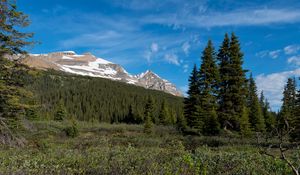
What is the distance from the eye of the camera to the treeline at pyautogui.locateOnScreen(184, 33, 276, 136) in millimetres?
30344

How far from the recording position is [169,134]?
2900 centimetres

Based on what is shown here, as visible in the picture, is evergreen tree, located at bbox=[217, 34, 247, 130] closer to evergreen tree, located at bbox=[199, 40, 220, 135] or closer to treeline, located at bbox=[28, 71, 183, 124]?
evergreen tree, located at bbox=[199, 40, 220, 135]

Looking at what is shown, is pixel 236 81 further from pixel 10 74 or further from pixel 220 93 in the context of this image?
pixel 10 74

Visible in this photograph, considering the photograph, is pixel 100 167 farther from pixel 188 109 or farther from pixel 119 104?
pixel 119 104

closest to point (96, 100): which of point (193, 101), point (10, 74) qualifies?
point (193, 101)

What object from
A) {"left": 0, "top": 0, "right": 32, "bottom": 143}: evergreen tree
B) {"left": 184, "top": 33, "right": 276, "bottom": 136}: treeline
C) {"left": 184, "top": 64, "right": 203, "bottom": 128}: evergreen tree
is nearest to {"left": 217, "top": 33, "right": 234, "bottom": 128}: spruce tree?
{"left": 184, "top": 33, "right": 276, "bottom": 136}: treeline

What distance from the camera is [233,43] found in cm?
3234

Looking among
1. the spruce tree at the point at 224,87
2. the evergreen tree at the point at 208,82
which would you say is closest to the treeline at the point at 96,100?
the evergreen tree at the point at 208,82

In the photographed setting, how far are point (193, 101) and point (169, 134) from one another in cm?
912

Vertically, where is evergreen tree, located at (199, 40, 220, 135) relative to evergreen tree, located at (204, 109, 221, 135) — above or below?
above

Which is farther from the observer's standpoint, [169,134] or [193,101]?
[193,101]

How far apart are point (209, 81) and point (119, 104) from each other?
80.9 metres

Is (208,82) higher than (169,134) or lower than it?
Answer: higher

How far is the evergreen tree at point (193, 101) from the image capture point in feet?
115
